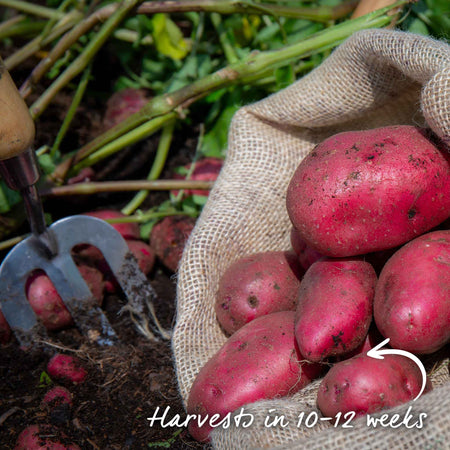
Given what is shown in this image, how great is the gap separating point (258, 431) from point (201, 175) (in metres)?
1.21

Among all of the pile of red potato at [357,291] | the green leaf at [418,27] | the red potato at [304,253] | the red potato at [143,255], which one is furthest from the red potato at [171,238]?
the green leaf at [418,27]

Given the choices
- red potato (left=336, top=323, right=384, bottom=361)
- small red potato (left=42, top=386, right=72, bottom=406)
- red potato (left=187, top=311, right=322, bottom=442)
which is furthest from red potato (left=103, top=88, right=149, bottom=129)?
red potato (left=336, top=323, right=384, bottom=361)

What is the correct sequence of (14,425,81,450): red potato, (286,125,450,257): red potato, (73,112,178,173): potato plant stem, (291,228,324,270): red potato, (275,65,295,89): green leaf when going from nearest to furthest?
(286,125,450,257): red potato
(14,425,81,450): red potato
(291,228,324,270): red potato
(275,65,295,89): green leaf
(73,112,178,173): potato plant stem

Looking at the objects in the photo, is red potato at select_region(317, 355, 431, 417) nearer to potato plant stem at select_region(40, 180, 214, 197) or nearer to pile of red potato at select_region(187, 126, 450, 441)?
pile of red potato at select_region(187, 126, 450, 441)

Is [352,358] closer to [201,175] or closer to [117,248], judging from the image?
[117,248]

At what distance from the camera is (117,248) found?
1.75 meters

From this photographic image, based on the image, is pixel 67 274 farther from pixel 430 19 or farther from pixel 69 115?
pixel 430 19

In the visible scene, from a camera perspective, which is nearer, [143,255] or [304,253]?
[304,253]

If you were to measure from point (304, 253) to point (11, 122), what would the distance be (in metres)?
0.79

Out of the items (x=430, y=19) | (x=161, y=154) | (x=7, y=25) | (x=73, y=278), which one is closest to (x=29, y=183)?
(x=73, y=278)

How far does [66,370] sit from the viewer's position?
1479 millimetres

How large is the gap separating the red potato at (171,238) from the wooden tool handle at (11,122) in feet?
2.21

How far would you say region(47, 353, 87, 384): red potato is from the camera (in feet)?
4.85

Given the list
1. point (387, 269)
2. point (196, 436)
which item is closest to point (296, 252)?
point (387, 269)
